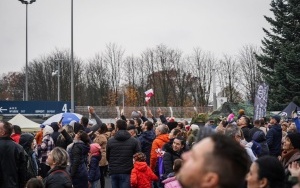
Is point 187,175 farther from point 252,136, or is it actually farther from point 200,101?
point 200,101

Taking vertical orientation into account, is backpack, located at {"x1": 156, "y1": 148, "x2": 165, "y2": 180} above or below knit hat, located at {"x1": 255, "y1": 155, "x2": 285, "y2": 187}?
below

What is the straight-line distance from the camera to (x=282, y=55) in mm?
34312

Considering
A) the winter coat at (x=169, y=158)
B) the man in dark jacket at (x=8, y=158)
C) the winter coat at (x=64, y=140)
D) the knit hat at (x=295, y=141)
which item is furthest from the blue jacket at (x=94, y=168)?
the knit hat at (x=295, y=141)

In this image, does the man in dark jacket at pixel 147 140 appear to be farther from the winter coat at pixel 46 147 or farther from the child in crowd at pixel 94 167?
the winter coat at pixel 46 147

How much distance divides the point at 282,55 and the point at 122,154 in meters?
26.5

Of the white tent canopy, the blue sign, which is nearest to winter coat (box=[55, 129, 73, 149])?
the white tent canopy

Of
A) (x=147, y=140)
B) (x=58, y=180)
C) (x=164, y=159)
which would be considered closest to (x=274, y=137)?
(x=147, y=140)

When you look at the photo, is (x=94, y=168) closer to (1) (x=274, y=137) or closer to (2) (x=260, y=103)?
(1) (x=274, y=137)

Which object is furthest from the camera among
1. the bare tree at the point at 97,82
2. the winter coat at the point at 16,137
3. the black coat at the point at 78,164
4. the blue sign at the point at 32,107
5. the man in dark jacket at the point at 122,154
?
the bare tree at the point at 97,82

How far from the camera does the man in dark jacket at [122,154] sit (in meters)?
10.1

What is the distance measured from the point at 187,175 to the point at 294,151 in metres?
4.66

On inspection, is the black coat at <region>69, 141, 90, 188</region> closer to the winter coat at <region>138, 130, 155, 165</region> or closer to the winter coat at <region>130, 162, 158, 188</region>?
the winter coat at <region>130, 162, 158, 188</region>

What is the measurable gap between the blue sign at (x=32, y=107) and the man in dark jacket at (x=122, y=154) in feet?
85.2

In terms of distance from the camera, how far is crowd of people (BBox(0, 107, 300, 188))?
228 centimetres
